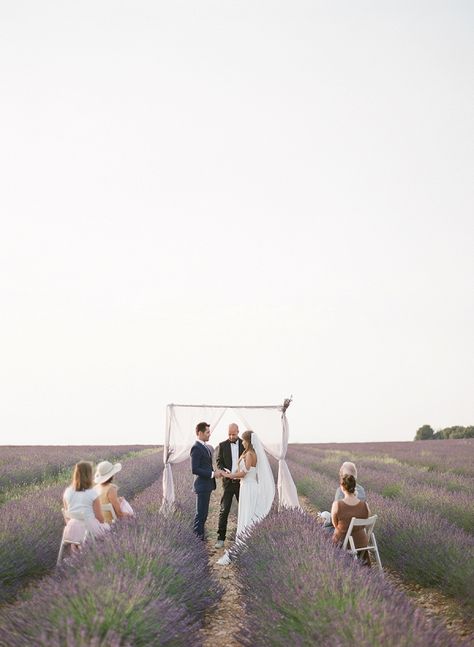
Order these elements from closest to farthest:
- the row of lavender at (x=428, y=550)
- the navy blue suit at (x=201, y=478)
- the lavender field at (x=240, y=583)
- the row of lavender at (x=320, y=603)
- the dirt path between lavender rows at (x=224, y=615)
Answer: the row of lavender at (x=320, y=603)
the lavender field at (x=240, y=583)
the dirt path between lavender rows at (x=224, y=615)
the row of lavender at (x=428, y=550)
the navy blue suit at (x=201, y=478)

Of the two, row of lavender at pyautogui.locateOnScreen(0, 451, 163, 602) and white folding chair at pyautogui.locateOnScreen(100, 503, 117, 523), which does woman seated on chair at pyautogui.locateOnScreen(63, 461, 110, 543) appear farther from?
row of lavender at pyautogui.locateOnScreen(0, 451, 163, 602)

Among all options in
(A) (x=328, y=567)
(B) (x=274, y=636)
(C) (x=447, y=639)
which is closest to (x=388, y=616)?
(C) (x=447, y=639)

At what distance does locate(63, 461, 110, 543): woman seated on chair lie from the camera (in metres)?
4.80

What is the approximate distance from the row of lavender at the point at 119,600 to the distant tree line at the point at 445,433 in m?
33.1

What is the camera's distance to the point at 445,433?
120ft

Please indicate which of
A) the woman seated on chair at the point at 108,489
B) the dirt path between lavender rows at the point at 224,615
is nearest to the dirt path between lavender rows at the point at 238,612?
the dirt path between lavender rows at the point at 224,615

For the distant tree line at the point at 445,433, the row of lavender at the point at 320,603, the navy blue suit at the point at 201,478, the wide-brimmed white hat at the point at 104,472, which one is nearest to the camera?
the row of lavender at the point at 320,603

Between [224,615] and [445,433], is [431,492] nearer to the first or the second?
[224,615]

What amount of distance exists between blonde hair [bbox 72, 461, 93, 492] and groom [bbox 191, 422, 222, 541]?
2.37 meters

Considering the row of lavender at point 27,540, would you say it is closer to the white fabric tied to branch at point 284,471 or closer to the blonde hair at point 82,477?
the blonde hair at point 82,477

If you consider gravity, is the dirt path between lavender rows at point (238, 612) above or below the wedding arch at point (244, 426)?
below

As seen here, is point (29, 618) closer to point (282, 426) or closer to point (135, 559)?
point (135, 559)

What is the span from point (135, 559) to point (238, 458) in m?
3.98

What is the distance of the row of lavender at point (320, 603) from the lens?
253 centimetres
